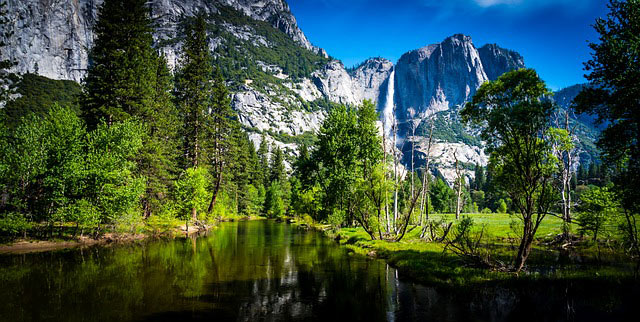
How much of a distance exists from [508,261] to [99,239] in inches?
1464

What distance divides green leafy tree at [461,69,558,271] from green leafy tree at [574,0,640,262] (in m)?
1.90

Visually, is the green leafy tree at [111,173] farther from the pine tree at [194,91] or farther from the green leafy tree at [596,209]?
the green leafy tree at [596,209]

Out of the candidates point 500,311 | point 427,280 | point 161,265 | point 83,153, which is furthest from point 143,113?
point 500,311

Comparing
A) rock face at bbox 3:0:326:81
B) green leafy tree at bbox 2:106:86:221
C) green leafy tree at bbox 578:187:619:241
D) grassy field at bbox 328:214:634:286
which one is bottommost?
grassy field at bbox 328:214:634:286

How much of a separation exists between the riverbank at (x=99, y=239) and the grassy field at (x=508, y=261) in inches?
910

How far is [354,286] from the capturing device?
16.7 metres

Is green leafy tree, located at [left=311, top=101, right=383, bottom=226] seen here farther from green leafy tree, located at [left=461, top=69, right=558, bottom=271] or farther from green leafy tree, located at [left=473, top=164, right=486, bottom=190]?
green leafy tree, located at [left=473, top=164, right=486, bottom=190]

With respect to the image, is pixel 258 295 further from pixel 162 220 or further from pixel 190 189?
pixel 190 189

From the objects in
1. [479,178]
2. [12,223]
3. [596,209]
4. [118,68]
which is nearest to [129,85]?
[118,68]

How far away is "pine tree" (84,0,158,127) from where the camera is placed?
36.3 m

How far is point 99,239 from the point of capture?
105 ft

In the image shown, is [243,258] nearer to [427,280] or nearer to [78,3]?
[427,280]

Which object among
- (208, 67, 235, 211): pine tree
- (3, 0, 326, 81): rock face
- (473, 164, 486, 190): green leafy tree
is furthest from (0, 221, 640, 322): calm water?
(473, 164, 486, 190): green leafy tree

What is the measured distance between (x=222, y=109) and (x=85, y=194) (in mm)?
28721
